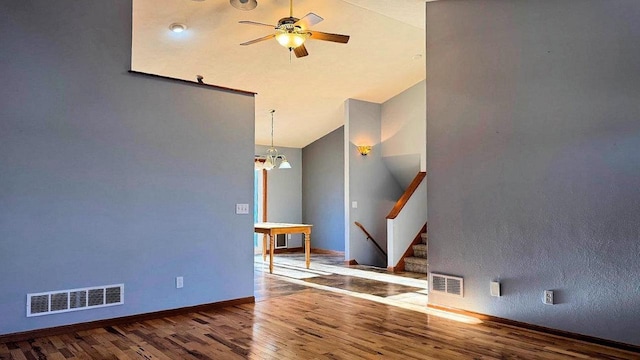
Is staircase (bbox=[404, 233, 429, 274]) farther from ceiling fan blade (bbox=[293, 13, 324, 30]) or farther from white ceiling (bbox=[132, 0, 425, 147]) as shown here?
ceiling fan blade (bbox=[293, 13, 324, 30])

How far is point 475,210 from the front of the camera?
4.34 metres

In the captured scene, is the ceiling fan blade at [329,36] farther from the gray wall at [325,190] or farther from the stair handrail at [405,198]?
the gray wall at [325,190]

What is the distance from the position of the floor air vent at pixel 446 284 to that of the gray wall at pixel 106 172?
6.69ft

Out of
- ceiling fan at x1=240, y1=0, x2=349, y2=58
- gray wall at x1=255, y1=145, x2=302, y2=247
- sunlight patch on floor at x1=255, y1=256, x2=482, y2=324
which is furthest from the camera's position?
gray wall at x1=255, y1=145, x2=302, y2=247

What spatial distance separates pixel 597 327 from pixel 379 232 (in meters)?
5.11

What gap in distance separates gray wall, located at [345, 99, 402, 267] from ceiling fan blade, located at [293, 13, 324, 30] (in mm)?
3867

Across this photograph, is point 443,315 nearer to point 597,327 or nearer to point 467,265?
point 467,265

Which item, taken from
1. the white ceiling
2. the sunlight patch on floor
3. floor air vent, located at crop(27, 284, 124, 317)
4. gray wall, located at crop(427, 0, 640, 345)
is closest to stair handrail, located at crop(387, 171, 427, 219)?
the sunlight patch on floor

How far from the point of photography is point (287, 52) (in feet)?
19.7

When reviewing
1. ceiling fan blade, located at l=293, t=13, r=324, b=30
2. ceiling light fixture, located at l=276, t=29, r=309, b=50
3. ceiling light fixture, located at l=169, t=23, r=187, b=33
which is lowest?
ceiling light fixture, located at l=276, t=29, r=309, b=50

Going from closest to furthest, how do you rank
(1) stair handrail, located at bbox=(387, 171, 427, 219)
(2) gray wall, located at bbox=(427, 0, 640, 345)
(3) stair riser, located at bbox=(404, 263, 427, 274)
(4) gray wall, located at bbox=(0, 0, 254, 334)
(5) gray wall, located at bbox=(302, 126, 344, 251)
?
(2) gray wall, located at bbox=(427, 0, 640, 345) → (4) gray wall, located at bbox=(0, 0, 254, 334) → (3) stair riser, located at bbox=(404, 263, 427, 274) → (1) stair handrail, located at bbox=(387, 171, 427, 219) → (5) gray wall, located at bbox=(302, 126, 344, 251)

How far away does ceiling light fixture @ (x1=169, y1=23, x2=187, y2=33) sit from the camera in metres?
4.94

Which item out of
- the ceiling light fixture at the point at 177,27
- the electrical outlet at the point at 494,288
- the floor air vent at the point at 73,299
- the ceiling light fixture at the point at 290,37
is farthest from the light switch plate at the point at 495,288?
the ceiling light fixture at the point at 177,27

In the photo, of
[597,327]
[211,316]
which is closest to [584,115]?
[597,327]
